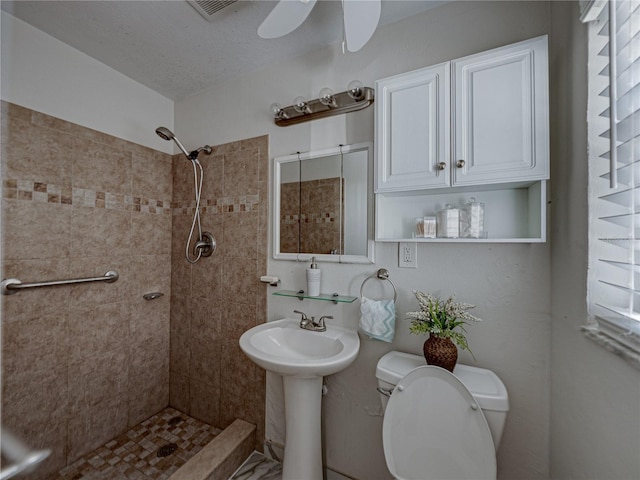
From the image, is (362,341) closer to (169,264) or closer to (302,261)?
(302,261)

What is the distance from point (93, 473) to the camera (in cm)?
147

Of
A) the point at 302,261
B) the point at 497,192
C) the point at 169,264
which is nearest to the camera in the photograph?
the point at 497,192

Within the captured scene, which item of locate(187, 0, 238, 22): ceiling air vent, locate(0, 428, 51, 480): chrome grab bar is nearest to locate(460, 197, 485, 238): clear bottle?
locate(0, 428, 51, 480): chrome grab bar

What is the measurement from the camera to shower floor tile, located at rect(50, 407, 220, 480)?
1471mm

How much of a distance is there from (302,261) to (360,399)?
79 centimetres

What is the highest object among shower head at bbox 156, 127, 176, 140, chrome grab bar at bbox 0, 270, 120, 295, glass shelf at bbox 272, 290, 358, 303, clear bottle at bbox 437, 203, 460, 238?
shower head at bbox 156, 127, 176, 140

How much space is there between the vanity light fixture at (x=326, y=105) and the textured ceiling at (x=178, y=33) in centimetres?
32

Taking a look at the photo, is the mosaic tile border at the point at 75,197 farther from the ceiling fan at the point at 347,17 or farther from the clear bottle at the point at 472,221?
the clear bottle at the point at 472,221

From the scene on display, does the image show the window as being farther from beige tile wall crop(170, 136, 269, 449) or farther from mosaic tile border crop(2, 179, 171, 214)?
mosaic tile border crop(2, 179, 171, 214)

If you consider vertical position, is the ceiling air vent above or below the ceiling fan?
above

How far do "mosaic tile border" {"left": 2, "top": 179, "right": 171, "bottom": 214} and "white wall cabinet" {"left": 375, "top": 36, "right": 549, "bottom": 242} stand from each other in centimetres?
165

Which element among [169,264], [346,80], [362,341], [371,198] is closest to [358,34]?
[346,80]

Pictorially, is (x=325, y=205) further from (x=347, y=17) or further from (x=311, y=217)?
(x=347, y=17)

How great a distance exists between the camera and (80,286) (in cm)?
159
